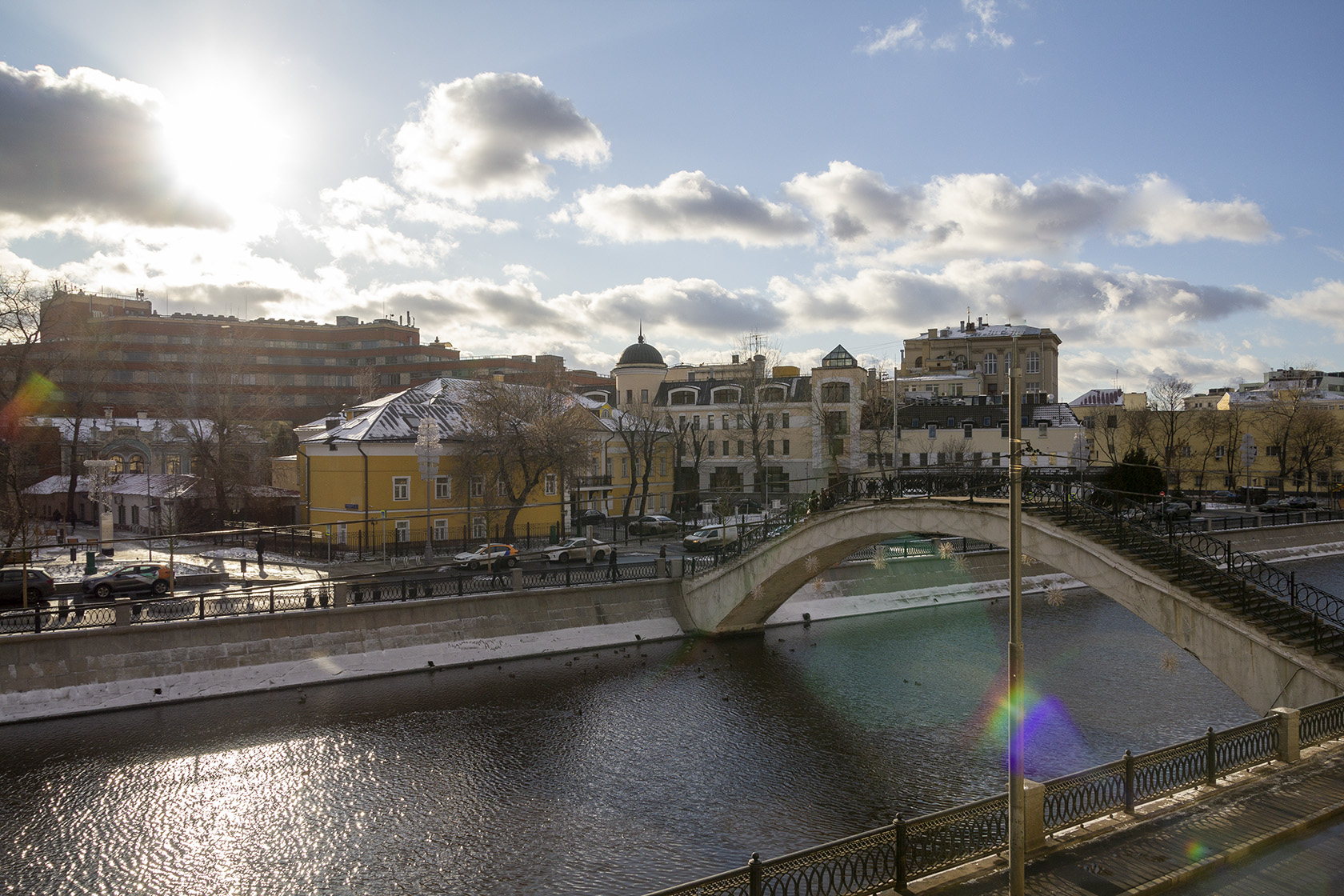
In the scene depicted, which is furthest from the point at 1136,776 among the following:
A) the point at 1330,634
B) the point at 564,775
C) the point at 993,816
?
the point at 564,775

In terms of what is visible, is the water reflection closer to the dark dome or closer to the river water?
the river water

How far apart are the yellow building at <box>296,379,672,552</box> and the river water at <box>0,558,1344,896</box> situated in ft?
56.8

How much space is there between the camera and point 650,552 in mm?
43688

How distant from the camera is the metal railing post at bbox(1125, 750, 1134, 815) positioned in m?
12.6

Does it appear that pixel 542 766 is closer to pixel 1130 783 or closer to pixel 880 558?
pixel 1130 783

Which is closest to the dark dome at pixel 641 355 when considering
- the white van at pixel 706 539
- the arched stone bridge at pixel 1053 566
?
the white van at pixel 706 539

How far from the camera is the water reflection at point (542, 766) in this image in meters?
14.9

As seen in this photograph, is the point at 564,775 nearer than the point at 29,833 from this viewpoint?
No

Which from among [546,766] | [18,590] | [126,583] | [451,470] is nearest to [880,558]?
[546,766]

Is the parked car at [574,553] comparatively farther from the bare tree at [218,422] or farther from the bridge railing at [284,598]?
the bare tree at [218,422]

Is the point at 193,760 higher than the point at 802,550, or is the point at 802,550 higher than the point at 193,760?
the point at 802,550

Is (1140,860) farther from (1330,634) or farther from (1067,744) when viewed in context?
(1330,634)

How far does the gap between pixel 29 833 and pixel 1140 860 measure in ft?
64.1

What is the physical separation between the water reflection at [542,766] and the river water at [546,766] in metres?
0.06
